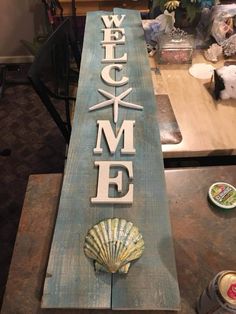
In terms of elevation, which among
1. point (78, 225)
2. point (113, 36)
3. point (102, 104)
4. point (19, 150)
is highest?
point (113, 36)

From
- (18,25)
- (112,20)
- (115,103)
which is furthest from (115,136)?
(18,25)

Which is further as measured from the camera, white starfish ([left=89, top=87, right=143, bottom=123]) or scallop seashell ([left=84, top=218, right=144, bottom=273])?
white starfish ([left=89, top=87, right=143, bottom=123])

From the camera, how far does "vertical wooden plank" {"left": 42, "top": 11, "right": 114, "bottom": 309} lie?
2.31 feet

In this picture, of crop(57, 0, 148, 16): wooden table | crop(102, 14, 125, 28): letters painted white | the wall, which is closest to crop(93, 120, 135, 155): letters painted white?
crop(102, 14, 125, 28): letters painted white

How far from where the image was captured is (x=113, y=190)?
90cm

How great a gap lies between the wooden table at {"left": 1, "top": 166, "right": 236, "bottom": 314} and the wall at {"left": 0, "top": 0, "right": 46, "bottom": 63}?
2.39 m

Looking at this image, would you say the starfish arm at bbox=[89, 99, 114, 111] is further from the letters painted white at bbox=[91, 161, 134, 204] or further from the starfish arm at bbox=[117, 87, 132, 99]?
the letters painted white at bbox=[91, 161, 134, 204]

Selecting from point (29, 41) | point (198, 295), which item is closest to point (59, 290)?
point (198, 295)

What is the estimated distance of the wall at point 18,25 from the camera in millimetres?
2857

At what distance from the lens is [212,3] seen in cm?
170

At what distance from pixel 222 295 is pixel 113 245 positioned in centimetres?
27

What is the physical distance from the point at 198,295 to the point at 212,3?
1.55 meters

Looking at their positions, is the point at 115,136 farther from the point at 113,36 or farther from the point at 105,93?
the point at 113,36

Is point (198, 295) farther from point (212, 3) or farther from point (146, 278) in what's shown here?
point (212, 3)
